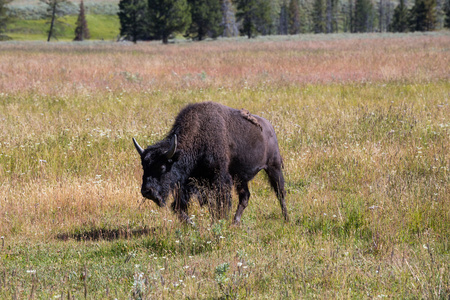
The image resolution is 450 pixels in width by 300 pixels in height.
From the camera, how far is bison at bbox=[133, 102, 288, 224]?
221 inches

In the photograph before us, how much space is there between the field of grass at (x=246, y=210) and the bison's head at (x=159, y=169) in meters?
0.40

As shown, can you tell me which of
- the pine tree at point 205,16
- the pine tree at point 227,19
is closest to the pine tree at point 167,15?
the pine tree at point 205,16

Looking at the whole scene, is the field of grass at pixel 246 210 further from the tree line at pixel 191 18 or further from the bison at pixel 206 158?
the tree line at pixel 191 18

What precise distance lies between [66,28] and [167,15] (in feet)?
166

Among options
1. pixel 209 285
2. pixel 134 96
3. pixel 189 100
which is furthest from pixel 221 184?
pixel 134 96

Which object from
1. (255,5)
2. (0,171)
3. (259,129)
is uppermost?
(255,5)

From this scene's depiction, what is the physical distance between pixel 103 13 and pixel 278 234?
123869mm

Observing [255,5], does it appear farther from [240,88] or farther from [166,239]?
[166,239]

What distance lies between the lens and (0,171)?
7.84m

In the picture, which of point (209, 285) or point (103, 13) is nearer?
point (209, 285)

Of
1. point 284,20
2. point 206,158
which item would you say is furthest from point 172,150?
point 284,20

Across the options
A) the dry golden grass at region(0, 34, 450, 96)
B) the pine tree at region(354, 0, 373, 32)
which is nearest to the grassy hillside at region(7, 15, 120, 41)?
the pine tree at region(354, 0, 373, 32)

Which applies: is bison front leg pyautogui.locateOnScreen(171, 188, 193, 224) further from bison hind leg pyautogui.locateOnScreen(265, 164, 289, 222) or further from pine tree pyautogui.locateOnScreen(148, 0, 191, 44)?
pine tree pyautogui.locateOnScreen(148, 0, 191, 44)

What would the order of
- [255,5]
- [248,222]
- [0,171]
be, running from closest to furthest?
1. [248,222]
2. [0,171]
3. [255,5]
